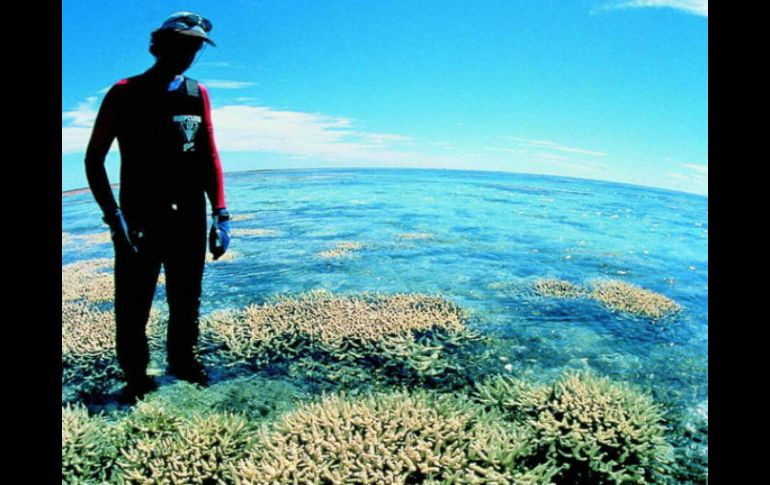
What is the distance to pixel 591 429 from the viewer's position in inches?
145

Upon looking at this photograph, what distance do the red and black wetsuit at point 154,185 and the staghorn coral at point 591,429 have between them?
3514mm

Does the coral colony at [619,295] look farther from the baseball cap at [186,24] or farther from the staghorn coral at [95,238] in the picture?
the staghorn coral at [95,238]

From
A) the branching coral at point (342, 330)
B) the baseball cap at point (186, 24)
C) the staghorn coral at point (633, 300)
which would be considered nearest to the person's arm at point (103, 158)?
the baseball cap at point (186, 24)

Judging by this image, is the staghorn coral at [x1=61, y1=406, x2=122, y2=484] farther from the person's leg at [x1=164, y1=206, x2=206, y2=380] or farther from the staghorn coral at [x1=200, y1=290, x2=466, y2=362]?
the staghorn coral at [x1=200, y1=290, x2=466, y2=362]

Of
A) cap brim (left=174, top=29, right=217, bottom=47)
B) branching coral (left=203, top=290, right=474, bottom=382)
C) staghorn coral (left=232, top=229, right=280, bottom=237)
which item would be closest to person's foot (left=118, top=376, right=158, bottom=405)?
branching coral (left=203, top=290, right=474, bottom=382)

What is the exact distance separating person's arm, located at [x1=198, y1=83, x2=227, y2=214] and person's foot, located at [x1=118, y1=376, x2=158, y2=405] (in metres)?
2.02

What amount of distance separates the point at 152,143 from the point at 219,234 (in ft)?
3.30

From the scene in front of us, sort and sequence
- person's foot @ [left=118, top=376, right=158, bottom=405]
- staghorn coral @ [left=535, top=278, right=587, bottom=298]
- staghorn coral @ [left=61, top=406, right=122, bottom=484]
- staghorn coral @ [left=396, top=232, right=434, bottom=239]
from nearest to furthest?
staghorn coral @ [left=61, top=406, right=122, bottom=484], person's foot @ [left=118, top=376, right=158, bottom=405], staghorn coral @ [left=535, top=278, right=587, bottom=298], staghorn coral @ [left=396, top=232, right=434, bottom=239]

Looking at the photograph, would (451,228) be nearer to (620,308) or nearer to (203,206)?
(620,308)

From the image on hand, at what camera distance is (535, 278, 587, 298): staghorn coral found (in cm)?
873

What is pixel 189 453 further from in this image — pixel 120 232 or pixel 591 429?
pixel 591 429

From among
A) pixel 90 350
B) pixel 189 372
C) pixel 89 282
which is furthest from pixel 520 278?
pixel 89 282
